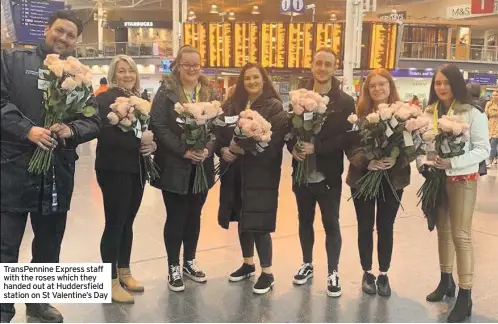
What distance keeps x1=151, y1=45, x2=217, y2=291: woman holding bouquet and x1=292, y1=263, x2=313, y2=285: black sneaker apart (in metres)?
0.83

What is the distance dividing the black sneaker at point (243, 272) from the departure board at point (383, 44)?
Result: 317 inches

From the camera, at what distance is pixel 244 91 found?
348cm

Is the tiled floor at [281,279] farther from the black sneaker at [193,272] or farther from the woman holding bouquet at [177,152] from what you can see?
the woman holding bouquet at [177,152]

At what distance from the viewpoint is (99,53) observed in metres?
23.5

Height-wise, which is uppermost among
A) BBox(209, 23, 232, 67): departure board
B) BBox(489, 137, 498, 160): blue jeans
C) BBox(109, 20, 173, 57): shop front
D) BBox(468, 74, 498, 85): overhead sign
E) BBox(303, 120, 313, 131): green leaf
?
BBox(109, 20, 173, 57): shop front

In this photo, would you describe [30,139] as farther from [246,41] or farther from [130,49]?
[130,49]

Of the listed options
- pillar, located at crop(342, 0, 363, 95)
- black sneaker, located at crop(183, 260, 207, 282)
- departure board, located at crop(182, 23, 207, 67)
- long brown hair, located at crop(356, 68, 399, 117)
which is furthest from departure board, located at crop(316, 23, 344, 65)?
black sneaker, located at crop(183, 260, 207, 282)

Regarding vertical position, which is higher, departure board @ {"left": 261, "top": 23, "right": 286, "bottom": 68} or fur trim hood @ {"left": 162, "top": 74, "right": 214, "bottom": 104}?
departure board @ {"left": 261, "top": 23, "right": 286, "bottom": 68}

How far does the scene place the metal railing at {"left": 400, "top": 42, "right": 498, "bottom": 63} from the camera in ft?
66.8

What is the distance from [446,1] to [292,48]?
1586 cm

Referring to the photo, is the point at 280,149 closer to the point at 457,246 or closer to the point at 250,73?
the point at 250,73

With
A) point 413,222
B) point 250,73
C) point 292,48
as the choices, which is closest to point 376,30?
point 292,48

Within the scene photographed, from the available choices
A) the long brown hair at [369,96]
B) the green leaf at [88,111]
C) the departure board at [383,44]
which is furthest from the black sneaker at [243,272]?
the departure board at [383,44]
